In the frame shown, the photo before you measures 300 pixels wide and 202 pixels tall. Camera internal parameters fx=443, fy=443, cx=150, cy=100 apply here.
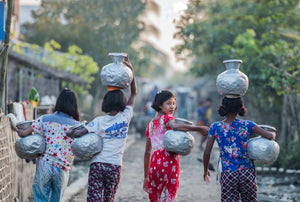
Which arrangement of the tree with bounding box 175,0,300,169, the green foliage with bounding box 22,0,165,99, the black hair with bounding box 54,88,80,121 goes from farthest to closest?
the green foliage with bounding box 22,0,165,99, the tree with bounding box 175,0,300,169, the black hair with bounding box 54,88,80,121

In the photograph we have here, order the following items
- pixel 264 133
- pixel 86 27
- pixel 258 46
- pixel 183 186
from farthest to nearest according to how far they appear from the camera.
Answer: pixel 86 27 → pixel 258 46 → pixel 183 186 → pixel 264 133

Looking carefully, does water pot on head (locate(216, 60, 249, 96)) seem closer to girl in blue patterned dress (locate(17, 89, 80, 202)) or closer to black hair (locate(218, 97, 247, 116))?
black hair (locate(218, 97, 247, 116))

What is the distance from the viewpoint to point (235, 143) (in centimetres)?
427

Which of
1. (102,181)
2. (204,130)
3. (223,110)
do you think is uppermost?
(223,110)

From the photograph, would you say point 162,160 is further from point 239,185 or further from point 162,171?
point 239,185

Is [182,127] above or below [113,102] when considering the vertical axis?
below

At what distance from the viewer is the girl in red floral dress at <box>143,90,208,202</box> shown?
175 inches

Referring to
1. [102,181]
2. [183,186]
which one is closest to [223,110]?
[102,181]

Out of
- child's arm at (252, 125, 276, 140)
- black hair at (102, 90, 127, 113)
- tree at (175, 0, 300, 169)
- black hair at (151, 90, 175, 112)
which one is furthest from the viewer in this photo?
tree at (175, 0, 300, 169)

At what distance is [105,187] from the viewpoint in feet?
14.1

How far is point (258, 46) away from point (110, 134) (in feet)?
33.0

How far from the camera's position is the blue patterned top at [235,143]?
4.27 m

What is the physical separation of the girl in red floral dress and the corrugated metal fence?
5.52 feet

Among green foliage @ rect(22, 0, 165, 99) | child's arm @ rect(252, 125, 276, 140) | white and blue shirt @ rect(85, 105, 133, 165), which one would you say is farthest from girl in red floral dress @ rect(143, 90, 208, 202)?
green foliage @ rect(22, 0, 165, 99)
